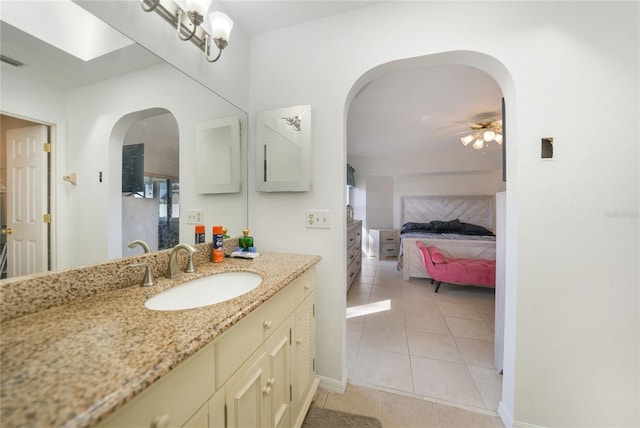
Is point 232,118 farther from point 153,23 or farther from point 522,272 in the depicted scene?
point 522,272

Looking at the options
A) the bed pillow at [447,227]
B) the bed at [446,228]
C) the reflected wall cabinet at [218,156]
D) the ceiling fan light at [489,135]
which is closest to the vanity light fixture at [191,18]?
the reflected wall cabinet at [218,156]

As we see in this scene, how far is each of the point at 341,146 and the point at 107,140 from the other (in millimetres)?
1134

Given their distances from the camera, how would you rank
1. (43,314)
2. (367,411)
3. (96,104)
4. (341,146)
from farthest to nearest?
(341,146) < (367,411) < (96,104) < (43,314)

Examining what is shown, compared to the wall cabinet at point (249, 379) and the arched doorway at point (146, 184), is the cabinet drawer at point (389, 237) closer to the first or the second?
the wall cabinet at point (249, 379)

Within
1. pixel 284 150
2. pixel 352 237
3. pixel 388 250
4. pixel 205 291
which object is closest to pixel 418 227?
pixel 388 250

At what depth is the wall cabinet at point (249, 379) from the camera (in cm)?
50

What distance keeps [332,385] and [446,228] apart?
395 cm

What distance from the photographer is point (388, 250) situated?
5.33 m

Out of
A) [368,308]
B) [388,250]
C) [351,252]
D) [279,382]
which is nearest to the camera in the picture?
[279,382]

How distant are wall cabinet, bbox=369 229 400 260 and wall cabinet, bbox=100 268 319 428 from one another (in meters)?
4.16

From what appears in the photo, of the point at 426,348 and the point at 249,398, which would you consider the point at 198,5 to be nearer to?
the point at 249,398

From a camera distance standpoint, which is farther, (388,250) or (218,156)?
(388,250)

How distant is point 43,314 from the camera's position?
66 cm

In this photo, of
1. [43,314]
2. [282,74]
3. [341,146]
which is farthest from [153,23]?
[43,314]
